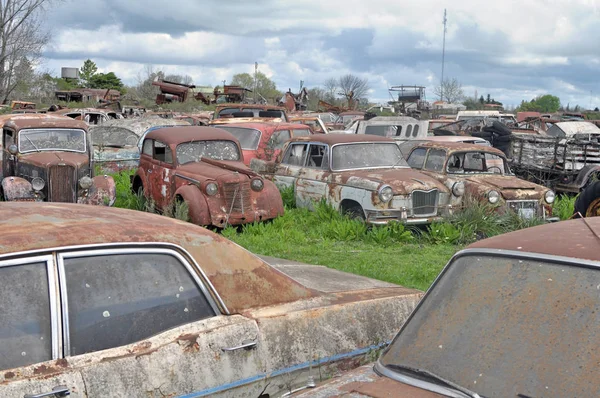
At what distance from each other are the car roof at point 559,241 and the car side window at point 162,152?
29.6ft

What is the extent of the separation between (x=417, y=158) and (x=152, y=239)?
9618 mm

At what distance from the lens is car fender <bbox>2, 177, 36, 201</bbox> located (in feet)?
37.4

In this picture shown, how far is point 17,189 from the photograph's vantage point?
1146 centimetres

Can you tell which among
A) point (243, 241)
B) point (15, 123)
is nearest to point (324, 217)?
point (243, 241)

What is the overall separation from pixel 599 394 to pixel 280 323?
5.39ft

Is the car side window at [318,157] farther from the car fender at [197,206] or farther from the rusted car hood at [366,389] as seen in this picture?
the rusted car hood at [366,389]

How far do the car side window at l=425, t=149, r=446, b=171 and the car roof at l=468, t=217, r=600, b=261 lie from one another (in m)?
8.83

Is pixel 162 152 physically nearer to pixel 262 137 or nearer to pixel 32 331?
pixel 262 137

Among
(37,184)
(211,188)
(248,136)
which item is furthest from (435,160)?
(37,184)

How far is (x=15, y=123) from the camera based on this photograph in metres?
12.6

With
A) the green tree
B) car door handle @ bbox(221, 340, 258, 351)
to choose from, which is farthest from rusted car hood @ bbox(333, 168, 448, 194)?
the green tree

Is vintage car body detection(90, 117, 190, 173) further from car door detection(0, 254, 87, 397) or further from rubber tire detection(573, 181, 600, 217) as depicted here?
car door detection(0, 254, 87, 397)

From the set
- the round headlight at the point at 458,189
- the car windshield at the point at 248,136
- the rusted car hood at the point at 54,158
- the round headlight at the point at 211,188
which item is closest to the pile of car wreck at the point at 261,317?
the round headlight at the point at 211,188

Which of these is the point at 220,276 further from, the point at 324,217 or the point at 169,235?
the point at 324,217
